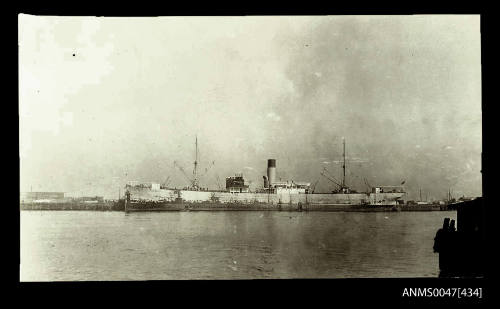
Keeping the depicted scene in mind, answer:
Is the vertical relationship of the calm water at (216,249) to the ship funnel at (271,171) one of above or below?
below

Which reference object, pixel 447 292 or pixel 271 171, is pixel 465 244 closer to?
pixel 447 292

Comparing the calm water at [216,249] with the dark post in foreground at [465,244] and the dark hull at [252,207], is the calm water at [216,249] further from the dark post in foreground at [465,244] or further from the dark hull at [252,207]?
the dark post in foreground at [465,244]

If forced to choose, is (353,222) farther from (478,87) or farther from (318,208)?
(478,87)

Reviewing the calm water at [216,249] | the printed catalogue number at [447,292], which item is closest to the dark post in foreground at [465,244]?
the printed catalogue number at [447,292]

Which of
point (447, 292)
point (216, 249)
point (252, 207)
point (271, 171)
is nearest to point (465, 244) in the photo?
point (447, 292)

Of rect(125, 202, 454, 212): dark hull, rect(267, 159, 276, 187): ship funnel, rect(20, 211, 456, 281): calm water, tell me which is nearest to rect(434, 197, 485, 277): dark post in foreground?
rect(20, 211, 456, 281): calm water

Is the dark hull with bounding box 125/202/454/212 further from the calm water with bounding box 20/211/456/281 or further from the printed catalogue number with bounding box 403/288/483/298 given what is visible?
the printed catalogue number with bounding box 403/288/483/298
